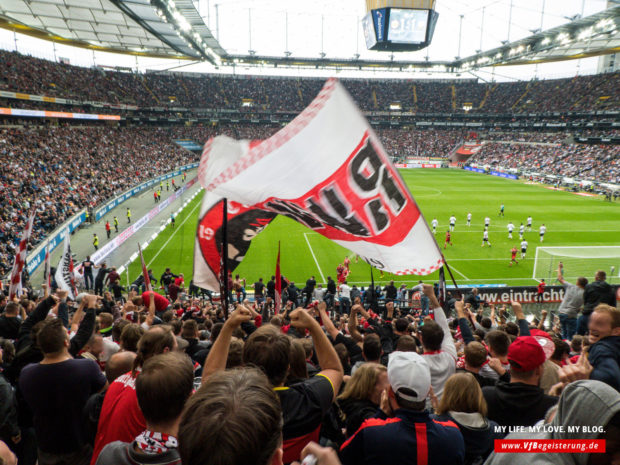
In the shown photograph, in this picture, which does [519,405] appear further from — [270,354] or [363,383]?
[270,354]

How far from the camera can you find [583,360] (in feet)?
8.36

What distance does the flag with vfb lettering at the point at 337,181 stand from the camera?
429 cm

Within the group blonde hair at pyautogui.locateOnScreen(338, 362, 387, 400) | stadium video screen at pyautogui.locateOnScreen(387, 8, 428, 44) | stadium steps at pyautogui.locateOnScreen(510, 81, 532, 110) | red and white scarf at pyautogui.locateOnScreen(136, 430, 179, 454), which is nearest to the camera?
red and white scarf at pyautogui.locateOnScreen(136, 430, 179, 454)

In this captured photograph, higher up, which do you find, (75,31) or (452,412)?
(75,31)

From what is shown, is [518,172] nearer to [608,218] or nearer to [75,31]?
[608,218]

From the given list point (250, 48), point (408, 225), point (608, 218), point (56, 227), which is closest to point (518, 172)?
point (608, 218)

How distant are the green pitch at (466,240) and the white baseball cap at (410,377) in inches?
692

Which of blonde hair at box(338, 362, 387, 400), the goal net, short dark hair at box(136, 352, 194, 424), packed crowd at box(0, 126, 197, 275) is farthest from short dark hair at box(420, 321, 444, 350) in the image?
packed crowd at box(0, 126, 197, 275)

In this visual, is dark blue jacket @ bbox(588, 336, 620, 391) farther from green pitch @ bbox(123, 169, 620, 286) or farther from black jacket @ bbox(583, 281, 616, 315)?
green pitch @ bbox(123, 169, 620, 286)

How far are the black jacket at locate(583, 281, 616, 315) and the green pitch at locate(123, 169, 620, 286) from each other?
12.4 m

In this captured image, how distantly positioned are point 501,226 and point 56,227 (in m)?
28.8

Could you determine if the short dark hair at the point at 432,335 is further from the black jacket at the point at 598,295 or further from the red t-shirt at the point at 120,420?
the black jacket at the point at 598,295

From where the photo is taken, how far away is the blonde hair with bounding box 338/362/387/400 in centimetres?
288

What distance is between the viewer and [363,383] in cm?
290
